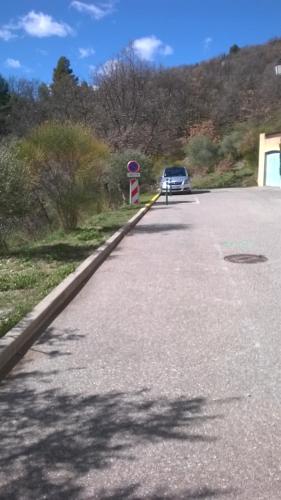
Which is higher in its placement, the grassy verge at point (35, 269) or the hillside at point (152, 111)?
the hillside at point (152, 111)

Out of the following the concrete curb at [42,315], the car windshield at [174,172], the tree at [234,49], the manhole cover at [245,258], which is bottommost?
the concrete curb at [42,315]

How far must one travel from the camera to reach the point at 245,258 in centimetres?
979

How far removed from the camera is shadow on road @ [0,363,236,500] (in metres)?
2.99

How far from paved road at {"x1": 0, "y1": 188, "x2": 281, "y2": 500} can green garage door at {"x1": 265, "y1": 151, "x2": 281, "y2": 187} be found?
30611 mm

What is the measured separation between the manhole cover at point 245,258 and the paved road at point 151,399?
5.15ft

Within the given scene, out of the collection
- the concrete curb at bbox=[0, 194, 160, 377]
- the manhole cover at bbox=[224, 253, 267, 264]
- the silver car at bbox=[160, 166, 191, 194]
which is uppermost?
the silver car at bbox=[160, 166, 191, 194]

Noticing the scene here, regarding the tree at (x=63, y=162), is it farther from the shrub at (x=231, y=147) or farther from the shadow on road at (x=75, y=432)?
the shrub at (x=231, y=147)

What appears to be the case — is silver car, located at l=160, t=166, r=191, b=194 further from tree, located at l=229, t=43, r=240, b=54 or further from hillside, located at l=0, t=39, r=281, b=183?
tree, located at l=229, t=43, r=240, b=54

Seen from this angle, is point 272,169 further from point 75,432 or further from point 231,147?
point 75,432

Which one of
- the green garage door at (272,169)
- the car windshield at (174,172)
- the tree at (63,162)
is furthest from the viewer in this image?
the green garage door at (272,169)

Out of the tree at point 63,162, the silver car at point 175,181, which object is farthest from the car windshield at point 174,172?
the tree at point 63,162

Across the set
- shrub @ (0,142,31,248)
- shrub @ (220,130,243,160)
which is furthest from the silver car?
shrub @ (220,130,243,160)

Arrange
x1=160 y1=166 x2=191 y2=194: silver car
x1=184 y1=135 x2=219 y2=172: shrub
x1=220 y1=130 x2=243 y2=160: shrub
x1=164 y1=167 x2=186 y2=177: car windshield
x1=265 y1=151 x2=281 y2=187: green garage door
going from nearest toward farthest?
x1=160 y1=166 x2=191 y2=194: silver car < x1=164 y1=167 x2=186 y2=177: car windshield < x1=265 y1=151 x2=281 y2=187: green garage door < x1=184 y1=135 x2=219 y2=172: shrub < x1=220 y1=130 x2=243 y2=160: shrub

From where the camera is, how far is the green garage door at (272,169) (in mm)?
36844
